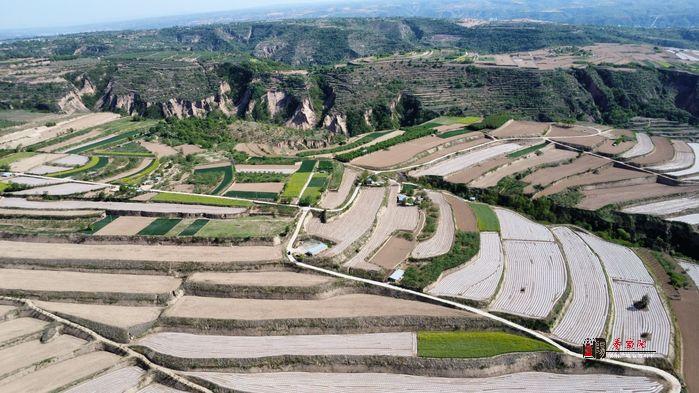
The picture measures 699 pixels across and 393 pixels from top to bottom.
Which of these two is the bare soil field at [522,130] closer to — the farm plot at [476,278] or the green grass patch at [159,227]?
the farm plot at [476,278]

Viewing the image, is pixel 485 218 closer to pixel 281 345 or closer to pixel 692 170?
pixel 281 345

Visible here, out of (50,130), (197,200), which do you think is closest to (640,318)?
(197,200)

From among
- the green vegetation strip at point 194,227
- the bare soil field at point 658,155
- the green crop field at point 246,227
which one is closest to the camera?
the green crop field at point 246,227

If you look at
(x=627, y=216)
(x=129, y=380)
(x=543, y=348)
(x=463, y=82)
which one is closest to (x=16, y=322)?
(x=129, y=380)

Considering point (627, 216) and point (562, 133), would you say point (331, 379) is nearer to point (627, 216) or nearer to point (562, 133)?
point (627, 216)

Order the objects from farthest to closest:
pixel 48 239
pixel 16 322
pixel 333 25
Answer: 1. pixel 333 25
2. pixel 48 239
3. pixel 16 322

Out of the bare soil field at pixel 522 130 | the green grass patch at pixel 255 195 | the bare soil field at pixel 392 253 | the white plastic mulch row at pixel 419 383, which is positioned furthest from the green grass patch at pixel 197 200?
the bare soil field at pixel 522 130

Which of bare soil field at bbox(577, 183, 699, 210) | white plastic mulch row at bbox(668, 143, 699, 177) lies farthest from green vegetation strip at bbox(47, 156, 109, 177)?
white plastic mulch row at bbox(668, 143, 699, 177)

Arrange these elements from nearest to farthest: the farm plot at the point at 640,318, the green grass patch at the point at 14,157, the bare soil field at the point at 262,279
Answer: the farm plot at the point at 640,318, the bare soil field at the point at 262,279, the green grass patch at the point at 14,157
